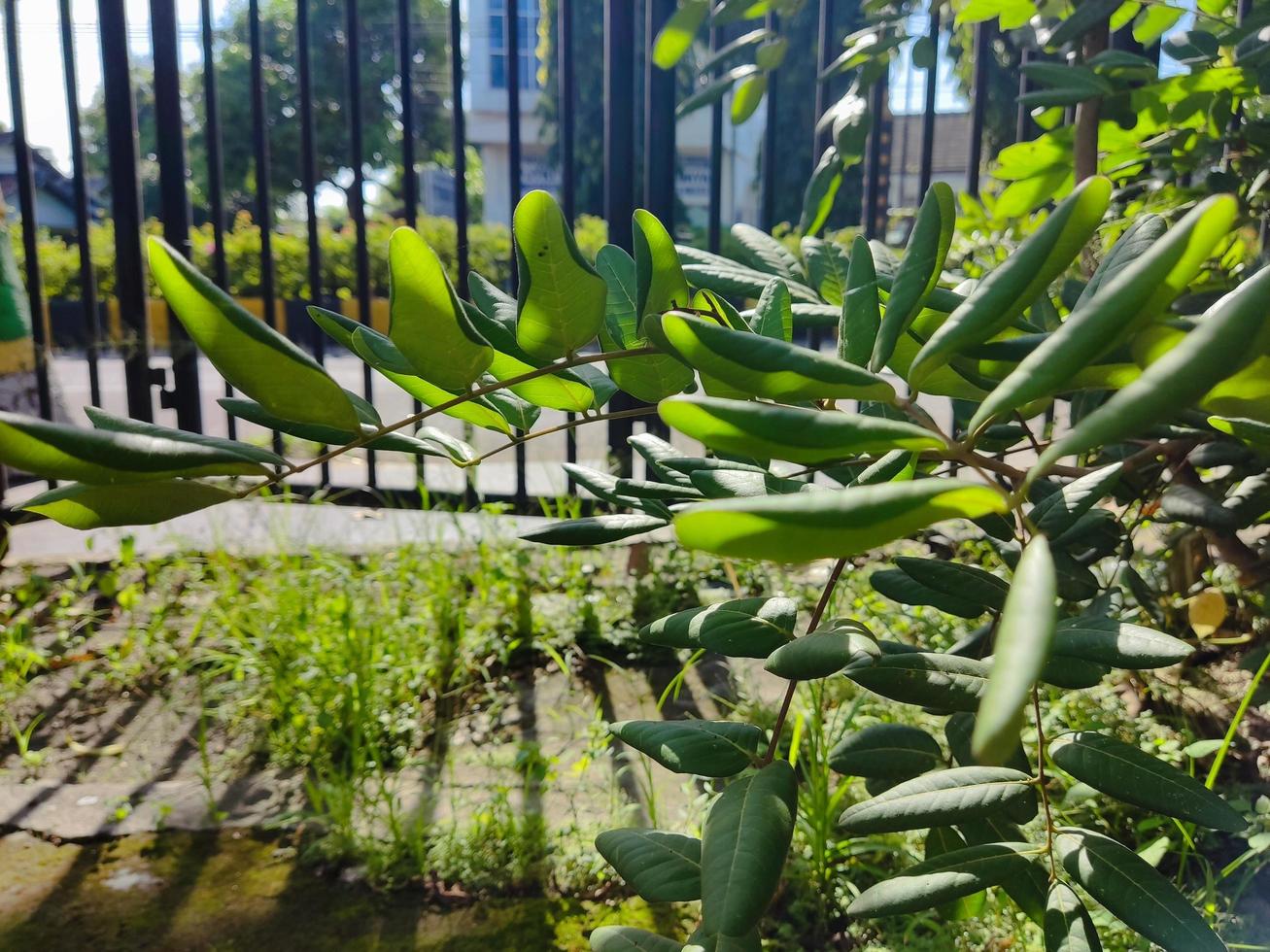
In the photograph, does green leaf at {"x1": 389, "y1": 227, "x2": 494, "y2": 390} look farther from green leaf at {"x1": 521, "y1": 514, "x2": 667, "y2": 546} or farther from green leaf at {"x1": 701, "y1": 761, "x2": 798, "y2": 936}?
green leaf at {"x1": 701, "y1": 761, "x2": 798, "y2": 936}

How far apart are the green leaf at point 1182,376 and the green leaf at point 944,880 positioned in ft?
1.08

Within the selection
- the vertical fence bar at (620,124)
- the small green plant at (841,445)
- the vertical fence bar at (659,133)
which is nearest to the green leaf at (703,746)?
the small green plant at (841,445)

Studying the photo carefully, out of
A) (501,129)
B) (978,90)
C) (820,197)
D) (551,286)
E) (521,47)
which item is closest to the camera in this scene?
(551,286)

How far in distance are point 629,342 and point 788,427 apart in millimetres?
266

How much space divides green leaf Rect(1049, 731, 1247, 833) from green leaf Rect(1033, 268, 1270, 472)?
31 centimetres

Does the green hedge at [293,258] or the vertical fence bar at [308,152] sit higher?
the vertical fence bar at [308,152]

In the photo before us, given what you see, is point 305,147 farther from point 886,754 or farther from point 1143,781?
point 1143,781

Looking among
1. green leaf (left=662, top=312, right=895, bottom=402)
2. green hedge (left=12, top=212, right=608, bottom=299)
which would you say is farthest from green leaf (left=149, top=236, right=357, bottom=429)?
green hedge (left=12, top=212, right=608, bottom=299)

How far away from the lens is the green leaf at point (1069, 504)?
22.5 inches

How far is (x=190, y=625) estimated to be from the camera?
7.75 feet

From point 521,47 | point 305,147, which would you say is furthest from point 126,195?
point 521,47

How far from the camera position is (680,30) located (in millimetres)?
1215

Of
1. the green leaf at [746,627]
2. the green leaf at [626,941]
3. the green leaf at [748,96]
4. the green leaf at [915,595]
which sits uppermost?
the green leaf at [748,96]

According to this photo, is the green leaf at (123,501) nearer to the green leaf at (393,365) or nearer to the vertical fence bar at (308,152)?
the green leaf at (393,365)
